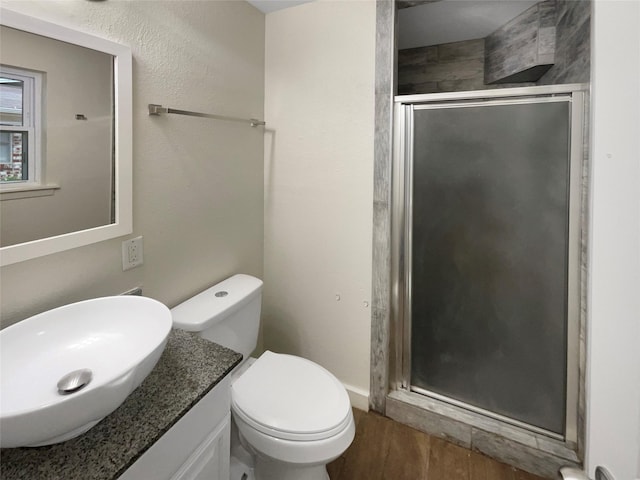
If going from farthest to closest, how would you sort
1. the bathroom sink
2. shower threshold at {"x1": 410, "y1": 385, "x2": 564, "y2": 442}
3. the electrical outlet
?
1. shower threshold at {"x1": 410, "y1": 385, "x2": 564, "y2": 442}
2. the electrical outlet
3. the bathroom sink

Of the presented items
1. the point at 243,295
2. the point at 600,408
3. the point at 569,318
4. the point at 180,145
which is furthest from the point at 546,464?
the point at 180,145

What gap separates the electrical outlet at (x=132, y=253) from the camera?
133 cm

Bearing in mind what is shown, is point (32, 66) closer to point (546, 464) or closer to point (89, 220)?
point (89, 220)

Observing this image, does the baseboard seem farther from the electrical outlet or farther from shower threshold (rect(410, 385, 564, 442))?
the electrical outlet

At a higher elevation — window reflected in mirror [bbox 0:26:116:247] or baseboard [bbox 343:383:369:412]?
window reflected in mirror [bbox 0:26:116:247]

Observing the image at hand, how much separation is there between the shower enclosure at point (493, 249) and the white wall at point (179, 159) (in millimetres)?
892

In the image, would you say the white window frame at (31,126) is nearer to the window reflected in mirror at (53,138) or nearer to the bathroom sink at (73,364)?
the window reflected in mirror at (53,138)

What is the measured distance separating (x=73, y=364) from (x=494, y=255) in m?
1.73

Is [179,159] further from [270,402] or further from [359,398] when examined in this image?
[359,398]

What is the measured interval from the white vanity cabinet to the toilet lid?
229 millimetres

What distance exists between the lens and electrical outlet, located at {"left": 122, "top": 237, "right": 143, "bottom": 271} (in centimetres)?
133

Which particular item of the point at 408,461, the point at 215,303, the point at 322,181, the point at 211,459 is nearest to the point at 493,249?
the point at 322,181

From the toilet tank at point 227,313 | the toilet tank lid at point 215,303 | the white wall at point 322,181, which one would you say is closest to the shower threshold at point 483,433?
the white wall at point 322,181

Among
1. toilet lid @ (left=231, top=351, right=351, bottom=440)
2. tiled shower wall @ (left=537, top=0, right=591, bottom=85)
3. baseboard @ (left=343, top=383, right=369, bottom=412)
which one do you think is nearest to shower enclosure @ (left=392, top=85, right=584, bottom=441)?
tiled shower wall @ (left=537, top=0, right=591, bottom=85)
